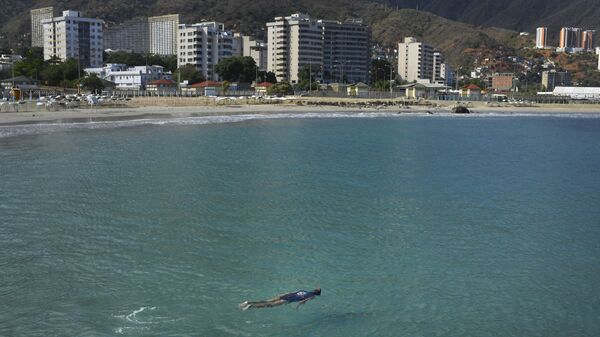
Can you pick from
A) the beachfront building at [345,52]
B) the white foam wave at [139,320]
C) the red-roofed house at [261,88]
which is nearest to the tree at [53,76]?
the red-roofed house at [261,88]

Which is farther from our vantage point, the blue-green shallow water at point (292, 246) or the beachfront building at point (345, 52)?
the beachfront building at point (345, 52)

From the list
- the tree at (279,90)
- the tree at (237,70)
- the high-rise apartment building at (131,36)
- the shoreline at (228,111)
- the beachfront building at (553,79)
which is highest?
the high-rise apartment building at (131,36)

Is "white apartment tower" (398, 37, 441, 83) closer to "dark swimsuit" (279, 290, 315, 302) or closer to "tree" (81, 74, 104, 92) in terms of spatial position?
"tree" (81, 74, 104, 92)

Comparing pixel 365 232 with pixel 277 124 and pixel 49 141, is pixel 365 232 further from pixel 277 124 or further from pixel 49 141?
pixel 277 124

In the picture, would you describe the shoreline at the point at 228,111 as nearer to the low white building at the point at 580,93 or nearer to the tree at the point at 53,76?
the low white building at the point at 580,93

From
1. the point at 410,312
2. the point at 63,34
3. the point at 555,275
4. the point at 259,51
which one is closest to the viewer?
the point at 410,312

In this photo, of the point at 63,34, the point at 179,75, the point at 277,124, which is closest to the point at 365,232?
the point at 277,124
